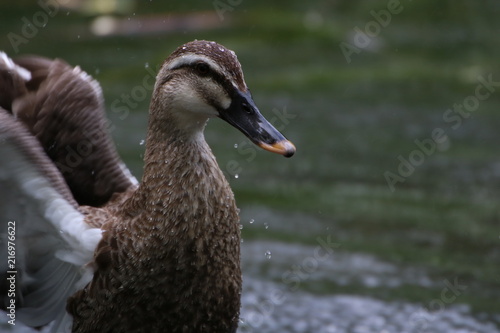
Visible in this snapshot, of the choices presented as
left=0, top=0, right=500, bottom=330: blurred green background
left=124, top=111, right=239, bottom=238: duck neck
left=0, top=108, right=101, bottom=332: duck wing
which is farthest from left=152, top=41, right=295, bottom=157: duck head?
left=0, top=0, right=500, bottom=330: blurred green background

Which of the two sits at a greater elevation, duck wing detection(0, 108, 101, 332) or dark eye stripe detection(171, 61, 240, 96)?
dark eye stripe detection(171, 61, 240, 96)

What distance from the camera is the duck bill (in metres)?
4.59

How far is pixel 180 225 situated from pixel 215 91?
656 millimetres

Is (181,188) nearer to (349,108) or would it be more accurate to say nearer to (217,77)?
(217,77)

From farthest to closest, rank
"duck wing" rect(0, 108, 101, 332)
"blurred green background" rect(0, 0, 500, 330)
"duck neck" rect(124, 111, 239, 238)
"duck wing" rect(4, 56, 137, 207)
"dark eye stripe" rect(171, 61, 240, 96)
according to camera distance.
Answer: "blurred green background" rect(0, 0, 500, 330), "duck wing" rect(4, 56, 137, 207), "duck neck" rect(124, 111, 239, 238), "dark eye stripe" rect(171, 61, 240, 96), "duck wing" rect(0, 108, 101, 332)

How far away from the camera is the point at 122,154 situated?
28.6ft

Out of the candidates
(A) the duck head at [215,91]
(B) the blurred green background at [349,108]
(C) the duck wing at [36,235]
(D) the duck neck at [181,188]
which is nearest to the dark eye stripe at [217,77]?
(A) the duck head at [215,91]

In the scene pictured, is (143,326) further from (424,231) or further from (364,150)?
(364,150)

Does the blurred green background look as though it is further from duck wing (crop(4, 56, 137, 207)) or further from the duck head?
the duck head

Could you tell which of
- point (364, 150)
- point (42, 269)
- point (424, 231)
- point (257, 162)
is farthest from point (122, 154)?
point (42, 269)

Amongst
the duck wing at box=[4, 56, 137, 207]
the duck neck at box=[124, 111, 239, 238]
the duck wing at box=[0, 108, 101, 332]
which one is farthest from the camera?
the duck wing at box=[4, 56, 137, 207]

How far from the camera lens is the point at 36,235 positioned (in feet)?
15.3

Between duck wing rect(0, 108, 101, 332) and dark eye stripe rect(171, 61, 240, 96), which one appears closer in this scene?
duck wing rect(0, 108, 101, 332)

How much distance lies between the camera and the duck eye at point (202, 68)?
4566 millimetres
